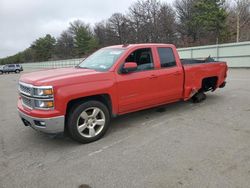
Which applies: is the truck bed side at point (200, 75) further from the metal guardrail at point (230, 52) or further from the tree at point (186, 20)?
the tree at point (186, 20)

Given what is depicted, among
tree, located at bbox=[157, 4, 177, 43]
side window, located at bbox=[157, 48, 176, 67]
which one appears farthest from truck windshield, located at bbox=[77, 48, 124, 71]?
tree, located at bbox=[157, 4, 177, 43]

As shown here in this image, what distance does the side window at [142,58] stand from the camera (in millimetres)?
5305

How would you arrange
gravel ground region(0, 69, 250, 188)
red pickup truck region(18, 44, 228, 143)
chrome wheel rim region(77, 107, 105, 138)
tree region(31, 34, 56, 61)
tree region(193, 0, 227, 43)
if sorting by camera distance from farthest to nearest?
tree region(31, 34, 56, 61), tree region(193, 0, 227, 43), chrome wheel rim region(77, 107, 105, 138), red pickup truck region(18, 44, 228, 143), gravel ground region(0, 69, 250, 188)

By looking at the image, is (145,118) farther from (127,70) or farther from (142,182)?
(142,182)

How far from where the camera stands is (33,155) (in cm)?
419

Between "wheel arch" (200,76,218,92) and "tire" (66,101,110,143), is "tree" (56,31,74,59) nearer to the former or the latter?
"wheel arch" (200,76,218,92)

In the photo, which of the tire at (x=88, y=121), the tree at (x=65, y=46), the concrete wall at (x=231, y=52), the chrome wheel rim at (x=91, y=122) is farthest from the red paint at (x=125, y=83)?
the tree at (x=65, y=46)

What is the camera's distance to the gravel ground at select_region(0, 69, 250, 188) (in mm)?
3271

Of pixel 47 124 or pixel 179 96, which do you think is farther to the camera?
pixel 179 96

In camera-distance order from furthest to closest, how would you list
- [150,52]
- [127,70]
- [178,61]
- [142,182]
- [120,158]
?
[178,61] → [150,52] → [127,70] → [120,158] → [142,182]

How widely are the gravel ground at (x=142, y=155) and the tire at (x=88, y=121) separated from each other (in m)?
0.18

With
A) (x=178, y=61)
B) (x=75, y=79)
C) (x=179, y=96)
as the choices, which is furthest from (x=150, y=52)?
(x=75, y=79)

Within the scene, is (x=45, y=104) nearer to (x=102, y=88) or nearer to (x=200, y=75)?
(x=102, y=88)

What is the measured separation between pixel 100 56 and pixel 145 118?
1.85m
